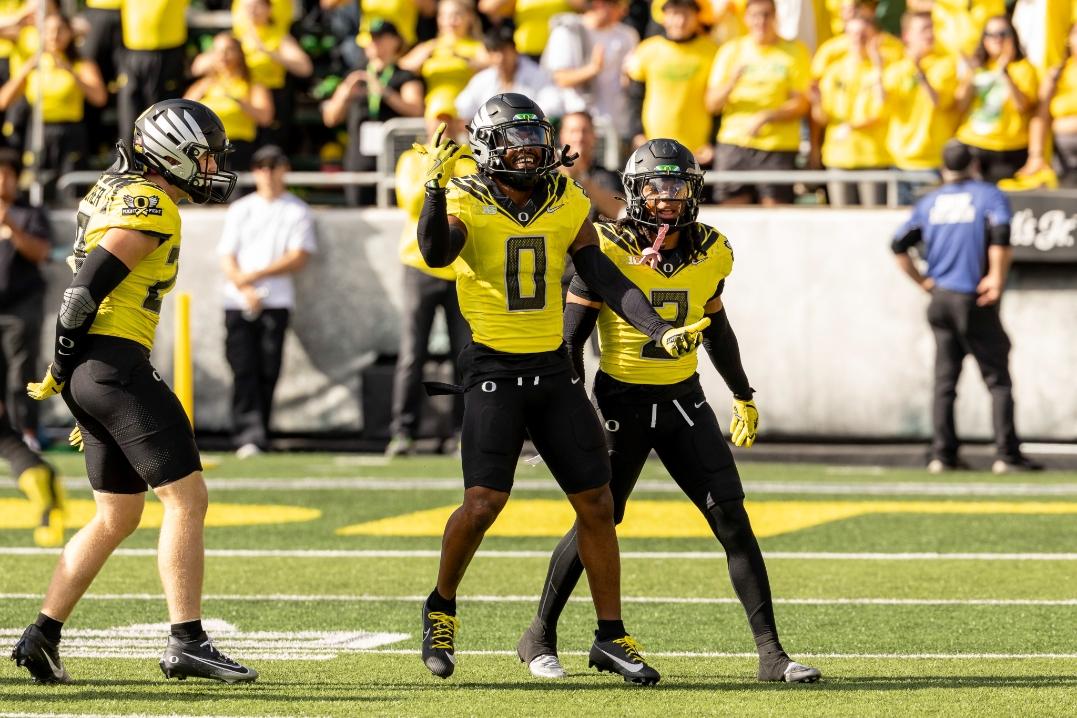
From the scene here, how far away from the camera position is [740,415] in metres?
6.83

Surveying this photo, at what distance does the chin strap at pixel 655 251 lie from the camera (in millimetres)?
6461

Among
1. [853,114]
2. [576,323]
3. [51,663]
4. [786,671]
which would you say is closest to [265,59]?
[853,114]

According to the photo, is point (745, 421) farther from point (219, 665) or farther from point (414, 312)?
point (414, 312)

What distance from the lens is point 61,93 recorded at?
50.3 ft

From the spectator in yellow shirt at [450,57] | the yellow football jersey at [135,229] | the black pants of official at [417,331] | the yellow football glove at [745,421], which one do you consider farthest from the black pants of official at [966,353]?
the yellow football jersey at [135,229]

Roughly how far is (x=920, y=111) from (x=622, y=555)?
5263 mm

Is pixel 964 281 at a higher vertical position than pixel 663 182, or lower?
lower

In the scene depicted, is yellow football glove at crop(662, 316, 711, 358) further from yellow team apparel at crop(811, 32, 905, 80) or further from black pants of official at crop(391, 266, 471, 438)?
yellow team apparel at crop(811, 32, 905, 80)

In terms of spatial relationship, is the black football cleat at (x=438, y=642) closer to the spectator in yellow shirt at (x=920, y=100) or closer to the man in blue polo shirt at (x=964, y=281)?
the man in blue polo shirt at (x=964, y=281)

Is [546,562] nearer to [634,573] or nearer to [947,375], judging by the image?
[634,573]

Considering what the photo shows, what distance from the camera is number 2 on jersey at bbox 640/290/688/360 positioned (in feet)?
21.4

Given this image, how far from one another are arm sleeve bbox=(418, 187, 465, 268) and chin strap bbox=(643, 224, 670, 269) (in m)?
0.71

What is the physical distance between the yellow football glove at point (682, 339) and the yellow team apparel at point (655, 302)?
509mm

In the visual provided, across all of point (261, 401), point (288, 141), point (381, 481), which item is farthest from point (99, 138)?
point (381, 481)
